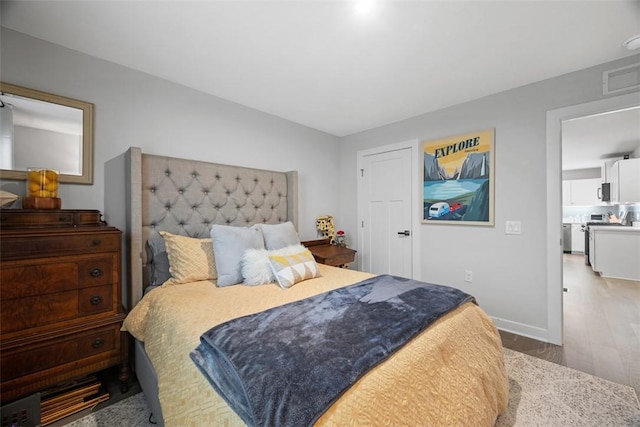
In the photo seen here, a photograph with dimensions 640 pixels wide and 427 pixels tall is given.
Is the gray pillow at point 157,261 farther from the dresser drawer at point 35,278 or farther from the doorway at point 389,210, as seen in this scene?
the doorway at point 389,210

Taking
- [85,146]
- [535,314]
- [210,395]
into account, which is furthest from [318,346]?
[535,314]

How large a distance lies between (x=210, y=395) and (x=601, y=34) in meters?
3.08

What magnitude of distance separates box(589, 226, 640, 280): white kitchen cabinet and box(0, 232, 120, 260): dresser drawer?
285 inches

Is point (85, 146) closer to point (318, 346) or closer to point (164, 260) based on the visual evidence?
point (164, 260)

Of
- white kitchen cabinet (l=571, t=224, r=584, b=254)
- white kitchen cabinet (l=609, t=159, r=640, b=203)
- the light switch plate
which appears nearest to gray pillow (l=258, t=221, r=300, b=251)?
the light switch plate

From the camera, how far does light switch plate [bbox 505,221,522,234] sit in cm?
252

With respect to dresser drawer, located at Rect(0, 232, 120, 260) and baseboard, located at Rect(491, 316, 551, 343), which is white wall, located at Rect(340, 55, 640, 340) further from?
dresser drawer, located at Rect(0, 232, 120, 260)

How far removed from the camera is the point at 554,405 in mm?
1607

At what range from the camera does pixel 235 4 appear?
1.48 m

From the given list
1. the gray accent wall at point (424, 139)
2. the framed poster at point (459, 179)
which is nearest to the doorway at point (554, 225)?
the gray accent wall at point (424, 139)

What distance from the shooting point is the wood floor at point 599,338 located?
2.00 meters

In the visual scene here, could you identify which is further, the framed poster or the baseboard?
the framed poster

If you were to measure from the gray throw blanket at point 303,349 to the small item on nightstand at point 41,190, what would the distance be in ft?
4.65

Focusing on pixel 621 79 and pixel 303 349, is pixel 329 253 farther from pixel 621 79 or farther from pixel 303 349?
pixel 621 79
